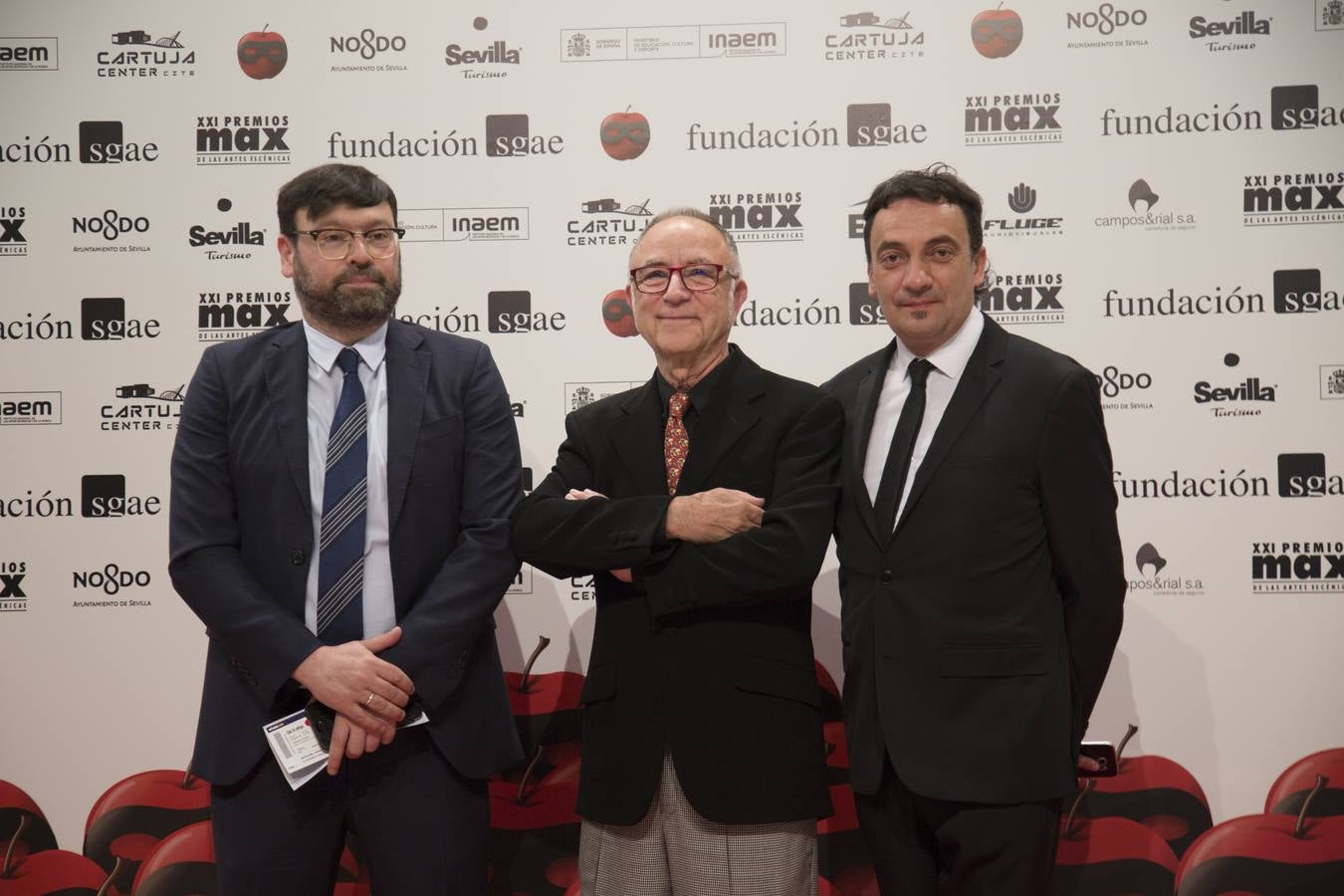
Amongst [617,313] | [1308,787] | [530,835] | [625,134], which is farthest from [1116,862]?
[625,134]

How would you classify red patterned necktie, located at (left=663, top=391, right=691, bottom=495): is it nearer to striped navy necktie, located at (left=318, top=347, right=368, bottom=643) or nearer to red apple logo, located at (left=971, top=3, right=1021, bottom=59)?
striped navy necktie, located at (left=318, top=347, right=368, bottom=643)

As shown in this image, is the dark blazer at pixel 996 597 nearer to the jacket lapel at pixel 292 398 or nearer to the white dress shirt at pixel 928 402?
the white dress shirt at pixel 928 402

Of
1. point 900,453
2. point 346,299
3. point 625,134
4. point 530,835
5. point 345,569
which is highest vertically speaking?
point 625,134

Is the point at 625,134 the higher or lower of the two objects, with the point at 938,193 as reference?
higher

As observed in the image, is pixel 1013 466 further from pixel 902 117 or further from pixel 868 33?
pixel 868 33

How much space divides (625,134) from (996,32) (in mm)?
1238

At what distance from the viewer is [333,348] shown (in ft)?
8.39

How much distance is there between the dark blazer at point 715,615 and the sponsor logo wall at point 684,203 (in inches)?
41.6

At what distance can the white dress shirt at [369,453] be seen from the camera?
243 cm

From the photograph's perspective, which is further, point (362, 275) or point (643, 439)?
point (362, 275)

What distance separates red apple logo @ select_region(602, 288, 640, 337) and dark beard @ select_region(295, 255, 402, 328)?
0.96 m

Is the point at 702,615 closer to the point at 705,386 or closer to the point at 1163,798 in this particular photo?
the point at 705,386

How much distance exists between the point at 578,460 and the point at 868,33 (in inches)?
72.3

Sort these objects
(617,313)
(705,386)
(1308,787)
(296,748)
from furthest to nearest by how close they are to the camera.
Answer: (617,313) → (1308,787) → (705,386) → (296,748)
